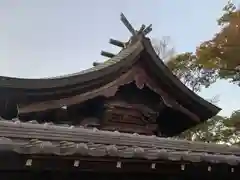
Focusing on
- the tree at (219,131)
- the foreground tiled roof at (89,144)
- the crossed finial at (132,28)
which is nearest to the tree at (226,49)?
the tree at (219,131)

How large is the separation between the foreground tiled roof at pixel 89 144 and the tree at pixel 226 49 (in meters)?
6.39

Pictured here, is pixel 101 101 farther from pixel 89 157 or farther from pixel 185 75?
pixel 185 75

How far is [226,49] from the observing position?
11.3 m

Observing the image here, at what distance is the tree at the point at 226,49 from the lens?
11.3 m

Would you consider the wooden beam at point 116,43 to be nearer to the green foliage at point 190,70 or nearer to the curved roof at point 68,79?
the curved roof at point 68,79

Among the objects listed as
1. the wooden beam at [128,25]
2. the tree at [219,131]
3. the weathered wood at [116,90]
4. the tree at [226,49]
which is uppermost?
the tree at [226,49]

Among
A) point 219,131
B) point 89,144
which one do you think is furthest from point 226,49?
point 89,144

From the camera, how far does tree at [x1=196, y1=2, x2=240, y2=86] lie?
37.0 ft

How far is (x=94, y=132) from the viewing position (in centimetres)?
486

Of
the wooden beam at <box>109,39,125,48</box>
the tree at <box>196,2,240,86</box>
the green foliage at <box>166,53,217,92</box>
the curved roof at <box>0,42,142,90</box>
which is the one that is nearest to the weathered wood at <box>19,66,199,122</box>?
the curved roof at <box>0,42,142,90</box>

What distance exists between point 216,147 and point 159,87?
77.4 inches

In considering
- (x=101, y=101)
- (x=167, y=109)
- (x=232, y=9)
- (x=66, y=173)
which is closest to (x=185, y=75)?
(x=232, y=9)

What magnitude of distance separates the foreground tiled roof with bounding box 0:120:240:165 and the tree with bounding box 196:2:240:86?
21.0ft

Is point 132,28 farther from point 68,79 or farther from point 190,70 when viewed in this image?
point 190,70
